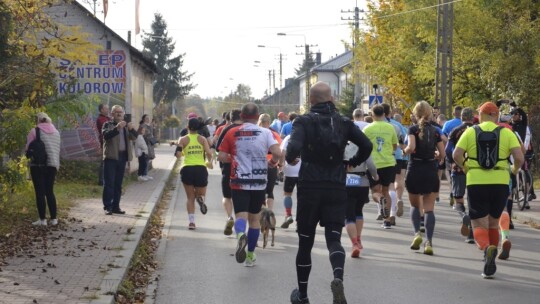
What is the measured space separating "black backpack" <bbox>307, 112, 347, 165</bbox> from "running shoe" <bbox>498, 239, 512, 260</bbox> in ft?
13.1

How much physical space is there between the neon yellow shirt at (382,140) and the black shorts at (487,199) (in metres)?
3.31

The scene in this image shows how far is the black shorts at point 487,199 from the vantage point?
398 inches

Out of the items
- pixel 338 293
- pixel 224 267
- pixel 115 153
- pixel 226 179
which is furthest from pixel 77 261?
pixel 115 153

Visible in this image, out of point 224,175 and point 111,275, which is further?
point 224,175

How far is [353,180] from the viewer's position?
11664 mm

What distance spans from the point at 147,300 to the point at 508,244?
4647mm

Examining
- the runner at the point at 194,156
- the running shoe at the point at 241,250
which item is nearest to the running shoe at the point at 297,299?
the running shoe at the point at 241,250

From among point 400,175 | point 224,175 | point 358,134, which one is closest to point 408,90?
point 400,175

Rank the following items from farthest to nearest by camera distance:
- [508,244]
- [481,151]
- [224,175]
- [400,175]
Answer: [400,175], [224,175], [508,244], [481,151]

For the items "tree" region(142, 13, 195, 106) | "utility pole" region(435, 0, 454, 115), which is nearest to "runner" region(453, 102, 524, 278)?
"utility pole" region(435, 0, 454, 115)

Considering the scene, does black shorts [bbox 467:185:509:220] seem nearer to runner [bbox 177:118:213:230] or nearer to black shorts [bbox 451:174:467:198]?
black shorts [bbox 451:174:467:198]

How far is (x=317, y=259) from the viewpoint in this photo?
11508mm

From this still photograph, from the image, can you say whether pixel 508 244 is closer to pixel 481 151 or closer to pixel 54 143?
pixel 481 151

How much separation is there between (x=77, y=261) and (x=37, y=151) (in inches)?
141
